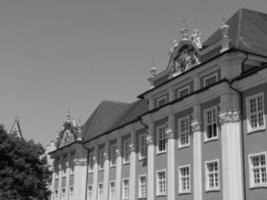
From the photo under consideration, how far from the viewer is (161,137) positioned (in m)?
35.6

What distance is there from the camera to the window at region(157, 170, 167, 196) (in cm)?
3431

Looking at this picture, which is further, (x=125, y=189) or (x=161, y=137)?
(x=125, y=189)

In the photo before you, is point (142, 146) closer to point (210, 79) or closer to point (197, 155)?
point (197, 155)

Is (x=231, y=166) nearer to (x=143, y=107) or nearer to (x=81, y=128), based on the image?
(x=143, y=107)

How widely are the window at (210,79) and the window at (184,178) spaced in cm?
Result: 560

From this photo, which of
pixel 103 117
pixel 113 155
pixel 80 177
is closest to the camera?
pixel 113 155

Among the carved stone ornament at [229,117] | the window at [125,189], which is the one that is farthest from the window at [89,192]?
the carved stone ornament at [229,117]

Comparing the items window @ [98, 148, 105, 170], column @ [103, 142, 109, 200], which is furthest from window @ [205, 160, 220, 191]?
window @ [98, 148, 105, 170]

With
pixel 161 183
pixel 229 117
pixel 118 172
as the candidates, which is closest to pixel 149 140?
pixel 161 183

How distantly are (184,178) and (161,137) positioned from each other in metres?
4.41

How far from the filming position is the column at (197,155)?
3005 centimetres

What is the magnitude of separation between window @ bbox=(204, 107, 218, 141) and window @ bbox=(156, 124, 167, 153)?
5.05 m

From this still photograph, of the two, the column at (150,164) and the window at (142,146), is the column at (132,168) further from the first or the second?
the column at (150,164)

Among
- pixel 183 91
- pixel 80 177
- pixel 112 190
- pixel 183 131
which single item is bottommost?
pixel 112 190
